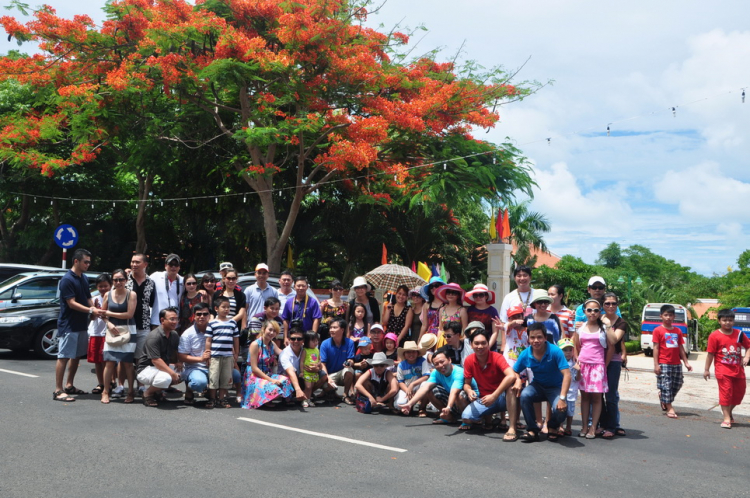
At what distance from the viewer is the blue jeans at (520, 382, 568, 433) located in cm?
711

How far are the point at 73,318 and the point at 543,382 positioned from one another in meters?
5.86

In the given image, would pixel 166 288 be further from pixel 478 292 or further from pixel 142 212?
pixel 142 212

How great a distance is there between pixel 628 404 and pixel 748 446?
10.5 ft

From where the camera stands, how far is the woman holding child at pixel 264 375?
8492 mm

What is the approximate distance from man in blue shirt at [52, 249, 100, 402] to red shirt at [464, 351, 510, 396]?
4.68 metres

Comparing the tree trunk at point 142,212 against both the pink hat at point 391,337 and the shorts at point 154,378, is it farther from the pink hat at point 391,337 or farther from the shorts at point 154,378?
the pink hat at point 391,337

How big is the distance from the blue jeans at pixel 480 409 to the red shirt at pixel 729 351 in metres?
3.27

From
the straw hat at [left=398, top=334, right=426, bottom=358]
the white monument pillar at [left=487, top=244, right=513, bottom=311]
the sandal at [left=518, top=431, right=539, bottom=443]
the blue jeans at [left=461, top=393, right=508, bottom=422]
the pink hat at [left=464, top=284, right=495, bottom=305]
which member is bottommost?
the sandal at [left=518, top=431, right=539, bottom=443]

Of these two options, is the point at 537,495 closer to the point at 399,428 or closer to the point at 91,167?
the point at 399,428

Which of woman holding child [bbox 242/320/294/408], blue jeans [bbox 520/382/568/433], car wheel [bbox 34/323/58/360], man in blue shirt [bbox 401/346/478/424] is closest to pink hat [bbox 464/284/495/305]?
man in blue shirt [bbox 401/346/478/424]

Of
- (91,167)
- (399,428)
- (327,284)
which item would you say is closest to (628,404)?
(399,428)

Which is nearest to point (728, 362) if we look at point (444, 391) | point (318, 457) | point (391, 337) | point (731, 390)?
point (731, 390)

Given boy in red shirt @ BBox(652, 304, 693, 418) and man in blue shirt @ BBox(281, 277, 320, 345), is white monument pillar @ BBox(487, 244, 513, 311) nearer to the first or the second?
boy in red shirt @ BBox(652, 304, 693, 418)

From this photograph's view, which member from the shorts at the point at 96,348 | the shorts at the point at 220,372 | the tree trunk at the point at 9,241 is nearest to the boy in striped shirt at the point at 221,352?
the shorts at the point at 220,372
